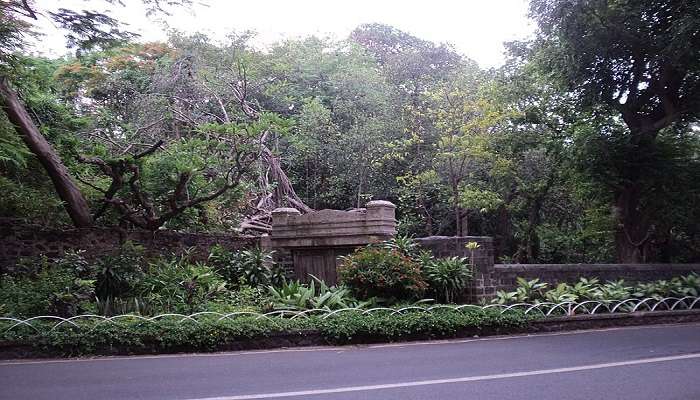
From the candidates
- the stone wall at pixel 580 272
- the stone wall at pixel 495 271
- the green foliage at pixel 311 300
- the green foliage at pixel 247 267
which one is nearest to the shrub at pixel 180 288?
the green foliage at pixel 247 267

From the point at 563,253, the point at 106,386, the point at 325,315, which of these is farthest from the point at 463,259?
the point at 563,253

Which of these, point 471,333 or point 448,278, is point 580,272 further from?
point 471,333

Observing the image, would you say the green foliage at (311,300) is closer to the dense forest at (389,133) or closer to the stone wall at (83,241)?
the dense forest at (389,133)

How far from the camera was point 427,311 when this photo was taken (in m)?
11.5

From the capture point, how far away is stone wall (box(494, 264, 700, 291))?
13.8m

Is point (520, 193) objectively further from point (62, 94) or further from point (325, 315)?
point (62, 94)

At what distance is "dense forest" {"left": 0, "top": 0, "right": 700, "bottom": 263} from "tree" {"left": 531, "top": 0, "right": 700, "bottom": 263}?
0.20 ft

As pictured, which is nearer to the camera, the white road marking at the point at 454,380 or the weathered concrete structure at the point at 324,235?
the white road marking at the point at 454,380

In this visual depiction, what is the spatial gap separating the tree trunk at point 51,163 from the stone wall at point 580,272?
1025 cm

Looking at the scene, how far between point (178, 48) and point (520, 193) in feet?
48.0

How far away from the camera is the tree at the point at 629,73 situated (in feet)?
51.9

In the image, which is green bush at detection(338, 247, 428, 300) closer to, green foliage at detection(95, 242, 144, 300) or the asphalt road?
the asphalt road

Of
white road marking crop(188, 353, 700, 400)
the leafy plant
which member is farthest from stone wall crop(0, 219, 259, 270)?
white road marking crop(188, 353, 700, 400)

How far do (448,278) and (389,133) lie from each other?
11.6 meters
